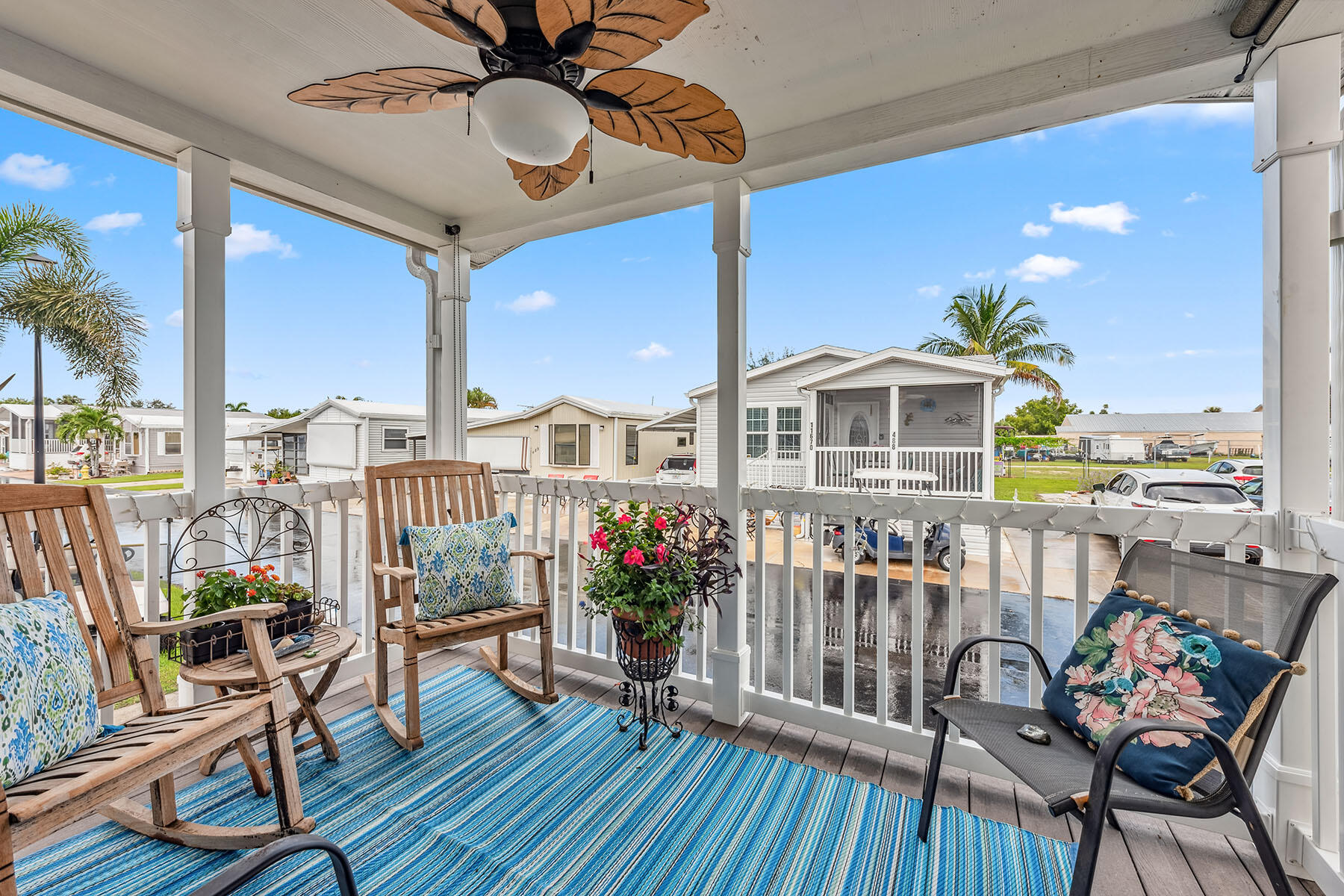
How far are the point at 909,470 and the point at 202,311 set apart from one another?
2949mm

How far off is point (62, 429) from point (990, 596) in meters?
3.46

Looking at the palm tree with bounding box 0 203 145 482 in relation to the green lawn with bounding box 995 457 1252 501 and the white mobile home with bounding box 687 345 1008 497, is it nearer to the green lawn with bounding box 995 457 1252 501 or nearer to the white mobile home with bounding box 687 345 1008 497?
the white mobile home with bounding box 687 345 1008 497

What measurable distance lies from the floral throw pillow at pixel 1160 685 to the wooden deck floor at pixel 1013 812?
52 centimetres

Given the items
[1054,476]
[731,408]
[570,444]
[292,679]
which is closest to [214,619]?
[292,679]

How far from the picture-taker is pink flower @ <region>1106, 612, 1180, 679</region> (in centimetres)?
147

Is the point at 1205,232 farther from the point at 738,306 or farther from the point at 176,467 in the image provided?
the point at 176,467

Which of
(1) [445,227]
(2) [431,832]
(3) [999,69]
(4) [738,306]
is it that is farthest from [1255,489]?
(1) [445,227]

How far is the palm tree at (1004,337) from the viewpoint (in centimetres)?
210

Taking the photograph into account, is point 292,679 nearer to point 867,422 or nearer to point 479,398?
point 479,398

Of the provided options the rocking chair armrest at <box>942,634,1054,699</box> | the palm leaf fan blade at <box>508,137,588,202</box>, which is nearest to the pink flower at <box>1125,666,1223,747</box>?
the rocking chair armrest at <box>942,634,1054,699</box>

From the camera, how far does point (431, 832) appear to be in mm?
1798

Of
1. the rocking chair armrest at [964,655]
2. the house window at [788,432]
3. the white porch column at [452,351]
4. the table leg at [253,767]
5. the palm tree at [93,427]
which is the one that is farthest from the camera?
the white porch column at [452,351]

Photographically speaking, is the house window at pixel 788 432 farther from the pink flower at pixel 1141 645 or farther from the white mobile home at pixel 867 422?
the pink flower at pixel 1141 645

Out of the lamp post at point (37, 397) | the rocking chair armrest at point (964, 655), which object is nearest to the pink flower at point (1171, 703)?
the rocking chair armrest at point (964, 655)
